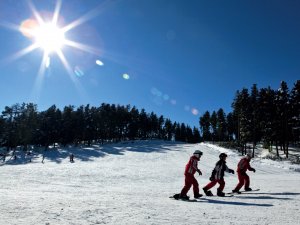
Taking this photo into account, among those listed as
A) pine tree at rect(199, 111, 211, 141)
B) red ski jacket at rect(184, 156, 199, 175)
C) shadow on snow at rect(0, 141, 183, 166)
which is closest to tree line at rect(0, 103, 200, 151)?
shadow on snow at rect(0, 141, 183, 166)

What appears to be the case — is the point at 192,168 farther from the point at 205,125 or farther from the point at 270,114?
the point at 205,125

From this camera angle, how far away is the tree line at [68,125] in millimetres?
81938

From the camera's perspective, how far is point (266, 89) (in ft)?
226

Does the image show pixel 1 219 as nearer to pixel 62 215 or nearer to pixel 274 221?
pixel 62 215

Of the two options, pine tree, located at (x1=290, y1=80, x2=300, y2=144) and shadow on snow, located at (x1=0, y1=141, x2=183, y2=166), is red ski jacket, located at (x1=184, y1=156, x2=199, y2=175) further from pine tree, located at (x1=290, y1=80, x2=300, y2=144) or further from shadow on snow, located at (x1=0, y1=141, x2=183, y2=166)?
pine tree, located at (x1=290, y1=80, x2=300, y2=144)

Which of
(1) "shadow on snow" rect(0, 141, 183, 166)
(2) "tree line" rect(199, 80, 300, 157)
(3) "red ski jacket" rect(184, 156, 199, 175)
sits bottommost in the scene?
(1) "shadow on snow" rect(0, 141, 183, 166)

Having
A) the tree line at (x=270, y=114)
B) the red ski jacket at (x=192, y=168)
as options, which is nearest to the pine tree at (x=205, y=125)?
the tree line at (x=270, y=114)

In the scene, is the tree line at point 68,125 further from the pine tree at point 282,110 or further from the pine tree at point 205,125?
the pine tree at point 282,110

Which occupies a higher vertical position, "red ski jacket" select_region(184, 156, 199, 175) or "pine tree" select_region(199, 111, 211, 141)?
"pine tree" select_region(199, 111, 211, 141)

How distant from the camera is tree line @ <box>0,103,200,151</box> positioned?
81938 millimetres

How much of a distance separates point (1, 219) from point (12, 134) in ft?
262

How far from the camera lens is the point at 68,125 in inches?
3590

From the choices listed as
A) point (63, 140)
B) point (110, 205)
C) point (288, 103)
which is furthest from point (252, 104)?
point (110, 205)

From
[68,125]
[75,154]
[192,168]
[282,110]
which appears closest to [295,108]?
[282,110]
